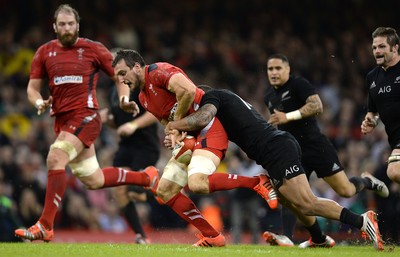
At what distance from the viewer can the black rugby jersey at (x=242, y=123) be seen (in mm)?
9789

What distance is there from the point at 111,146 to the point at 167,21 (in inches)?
194

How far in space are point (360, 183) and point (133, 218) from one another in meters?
3.24

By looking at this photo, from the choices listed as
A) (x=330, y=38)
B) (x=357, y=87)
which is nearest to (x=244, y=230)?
(x=357, y=87)

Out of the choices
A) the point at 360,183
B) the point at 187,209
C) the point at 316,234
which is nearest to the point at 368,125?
the point at 360,183

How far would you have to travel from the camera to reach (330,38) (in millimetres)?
21828

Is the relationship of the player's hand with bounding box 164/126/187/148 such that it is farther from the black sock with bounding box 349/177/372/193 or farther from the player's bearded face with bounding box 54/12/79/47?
the black sock with bounding box 349/177/372/193

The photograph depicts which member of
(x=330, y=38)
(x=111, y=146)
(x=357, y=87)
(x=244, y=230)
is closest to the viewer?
(x=244, y=230)

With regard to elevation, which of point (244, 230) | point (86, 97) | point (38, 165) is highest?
point (86, 97)

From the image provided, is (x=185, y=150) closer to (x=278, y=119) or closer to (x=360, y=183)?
(x=278, y=119)

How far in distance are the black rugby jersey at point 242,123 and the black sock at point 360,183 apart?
2078mm

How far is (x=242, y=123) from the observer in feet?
32.2

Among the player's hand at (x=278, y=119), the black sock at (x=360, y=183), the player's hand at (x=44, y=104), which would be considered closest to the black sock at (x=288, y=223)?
the black sock at (x=360, y=183)

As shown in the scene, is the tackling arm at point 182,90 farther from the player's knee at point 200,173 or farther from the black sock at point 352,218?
the black sock at point 352,218

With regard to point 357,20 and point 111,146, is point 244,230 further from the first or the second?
point 357,20
